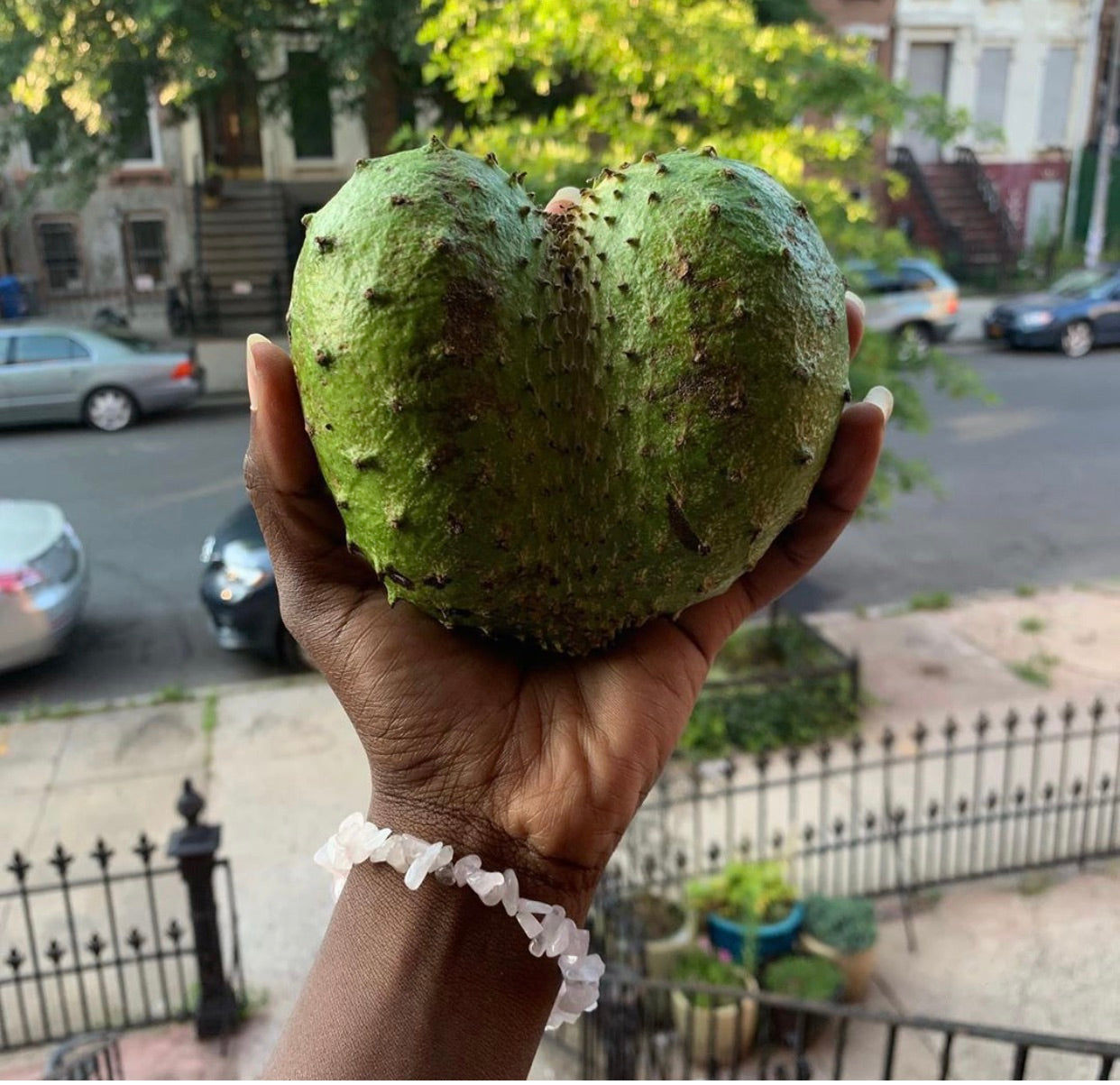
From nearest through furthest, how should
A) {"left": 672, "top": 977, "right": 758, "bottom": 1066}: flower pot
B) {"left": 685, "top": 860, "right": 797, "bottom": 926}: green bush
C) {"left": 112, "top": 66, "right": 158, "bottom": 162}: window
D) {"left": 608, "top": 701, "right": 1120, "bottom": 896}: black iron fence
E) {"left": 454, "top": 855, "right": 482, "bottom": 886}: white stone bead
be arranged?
{"left": 454, "top": 855, "right": 482, "bottom": 886}: white stone bead
{"left": 672, "top": 977, "right": 758, "bottom": 1066}: flower pot
{"left": 685, "top": 860, "right": 797, "bottom": 926}: green bush
{"left": 608, "top": 701, "right": 1120, "bottom": 896}: black iron fence
{"left": 112, "top": 66, "right": 158, "bottom": 162}: window

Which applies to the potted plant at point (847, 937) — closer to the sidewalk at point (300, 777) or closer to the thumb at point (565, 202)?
the sidewalk at point (300, 777)

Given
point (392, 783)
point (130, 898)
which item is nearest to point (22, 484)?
point (130, 898)

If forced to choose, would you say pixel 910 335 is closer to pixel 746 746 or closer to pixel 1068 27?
pixel 746 746

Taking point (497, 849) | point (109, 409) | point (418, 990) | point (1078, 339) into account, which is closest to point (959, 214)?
point (1078, 339)

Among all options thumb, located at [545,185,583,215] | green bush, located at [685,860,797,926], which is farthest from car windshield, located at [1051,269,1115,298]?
thumb, located at [545,185,583,215]

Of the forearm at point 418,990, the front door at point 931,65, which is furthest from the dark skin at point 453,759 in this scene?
the front door at point 931,65

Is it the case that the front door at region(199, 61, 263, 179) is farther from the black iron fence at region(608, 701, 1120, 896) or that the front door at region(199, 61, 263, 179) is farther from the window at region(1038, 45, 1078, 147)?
the window at region(1038, 45, 1078, 147)
